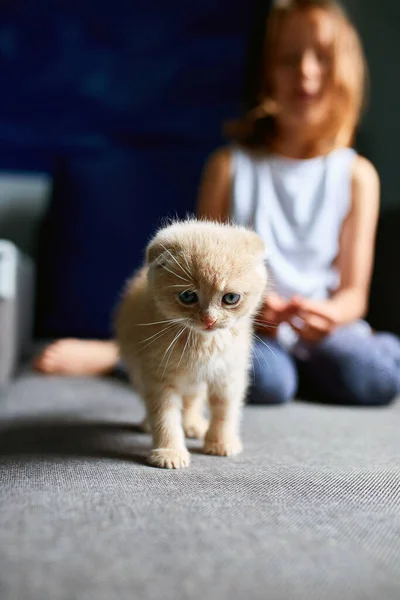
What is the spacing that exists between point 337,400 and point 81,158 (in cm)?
103

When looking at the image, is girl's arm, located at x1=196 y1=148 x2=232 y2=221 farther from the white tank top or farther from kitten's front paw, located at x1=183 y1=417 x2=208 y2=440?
kitten's front paw, located at x1=183 y1=417 x2=208 y2=440

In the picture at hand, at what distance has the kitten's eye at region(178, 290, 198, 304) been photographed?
0.75 meters

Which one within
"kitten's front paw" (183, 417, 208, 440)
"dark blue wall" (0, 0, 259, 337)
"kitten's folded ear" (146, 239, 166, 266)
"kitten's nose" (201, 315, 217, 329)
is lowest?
"kitten's front paw" (183, 417, 208, 440)

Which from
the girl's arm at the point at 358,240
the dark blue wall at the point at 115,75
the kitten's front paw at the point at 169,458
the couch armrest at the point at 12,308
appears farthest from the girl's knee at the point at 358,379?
the dark blue wall at the point at 115,75

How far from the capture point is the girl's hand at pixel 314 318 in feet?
3.76

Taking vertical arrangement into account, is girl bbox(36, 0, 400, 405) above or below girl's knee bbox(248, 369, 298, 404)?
above

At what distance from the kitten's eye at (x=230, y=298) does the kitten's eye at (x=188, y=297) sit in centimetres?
4

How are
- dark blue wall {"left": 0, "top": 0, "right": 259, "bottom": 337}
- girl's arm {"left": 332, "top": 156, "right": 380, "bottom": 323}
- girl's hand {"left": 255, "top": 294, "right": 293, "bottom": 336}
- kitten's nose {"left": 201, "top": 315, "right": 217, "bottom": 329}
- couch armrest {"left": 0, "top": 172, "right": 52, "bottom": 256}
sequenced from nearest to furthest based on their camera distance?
kitten's nose {"left": 201, "top": 315, "right": 217, "bottom": 329} → girl's hand {"left": 255, "top": 294, "right": 293, "bottom": 336} → girl's arm {"left": 332, "top": 156, "right": 380, "bottom": 323} → couch armrest {"left": 0, "top": 172, "right": 52, "bottom": 256} → dark blue wall {"left": 0, "top": 0, "right": 259, "bottom": 337}

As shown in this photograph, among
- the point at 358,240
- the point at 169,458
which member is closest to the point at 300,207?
the point at 358,240

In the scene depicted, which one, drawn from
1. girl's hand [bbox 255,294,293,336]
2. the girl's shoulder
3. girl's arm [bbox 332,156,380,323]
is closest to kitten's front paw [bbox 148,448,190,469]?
girl's hand [bbox 255,294,293,336]

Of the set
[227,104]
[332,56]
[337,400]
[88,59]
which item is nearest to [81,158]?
[88,59]

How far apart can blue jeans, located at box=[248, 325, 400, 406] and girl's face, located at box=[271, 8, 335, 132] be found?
550 mm

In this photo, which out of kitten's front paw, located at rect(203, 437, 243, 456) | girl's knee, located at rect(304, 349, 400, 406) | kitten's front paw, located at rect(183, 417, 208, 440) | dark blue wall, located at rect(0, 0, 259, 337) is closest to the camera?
kitten's front paw, located at rect(203, 437, 243, 456)

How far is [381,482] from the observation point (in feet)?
2.34
